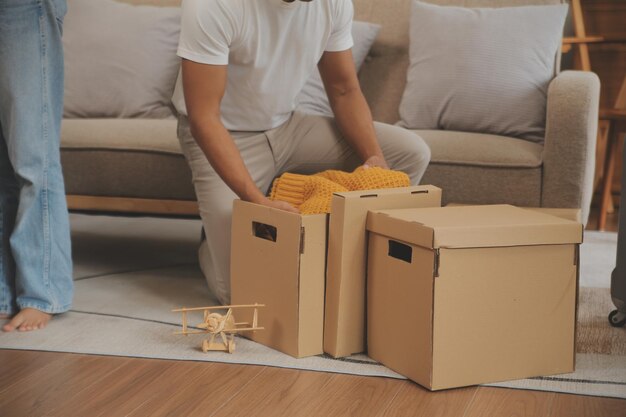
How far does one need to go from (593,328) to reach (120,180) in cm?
141

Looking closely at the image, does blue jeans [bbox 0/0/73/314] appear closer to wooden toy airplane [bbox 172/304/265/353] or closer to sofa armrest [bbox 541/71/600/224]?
wooden toy airplane [bbox 172/304/265/353]

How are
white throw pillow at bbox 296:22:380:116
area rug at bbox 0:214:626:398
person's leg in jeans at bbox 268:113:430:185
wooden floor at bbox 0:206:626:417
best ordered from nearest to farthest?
1. wooden floor at bbox 0:206:626:417
2. area rug at bbox 0:214:626:398
3. person's leg in jeans at bbox 268:113:430:185
4. white throw pillow at bbox 296:22:380:116

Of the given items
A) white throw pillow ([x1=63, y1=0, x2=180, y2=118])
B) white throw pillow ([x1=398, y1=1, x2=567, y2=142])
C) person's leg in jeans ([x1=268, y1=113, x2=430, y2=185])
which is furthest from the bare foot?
white throw pillow ([x1=398, y1=1, x2=567, y2=142])

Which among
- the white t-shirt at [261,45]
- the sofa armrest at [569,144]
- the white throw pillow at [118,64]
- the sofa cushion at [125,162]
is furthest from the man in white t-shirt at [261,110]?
the white throw pillow at [118,64]

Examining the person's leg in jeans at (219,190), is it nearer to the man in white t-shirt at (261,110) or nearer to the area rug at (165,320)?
the man in white t-shirt at (261,110)

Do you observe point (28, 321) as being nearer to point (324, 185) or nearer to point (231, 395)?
point (231, 395)

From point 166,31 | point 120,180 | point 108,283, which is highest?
point 166,31

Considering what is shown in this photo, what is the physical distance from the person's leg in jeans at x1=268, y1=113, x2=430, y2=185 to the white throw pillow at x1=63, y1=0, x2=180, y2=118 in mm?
778

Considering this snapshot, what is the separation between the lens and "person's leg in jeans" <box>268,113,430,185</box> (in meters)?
2.34

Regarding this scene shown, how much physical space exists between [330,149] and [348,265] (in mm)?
601

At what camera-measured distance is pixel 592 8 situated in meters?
4.21

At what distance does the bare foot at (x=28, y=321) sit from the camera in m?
2.03

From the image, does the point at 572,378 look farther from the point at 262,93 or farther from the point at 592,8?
the point at 592,8

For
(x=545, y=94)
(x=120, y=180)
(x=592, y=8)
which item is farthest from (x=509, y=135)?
(x=592, y=8)
